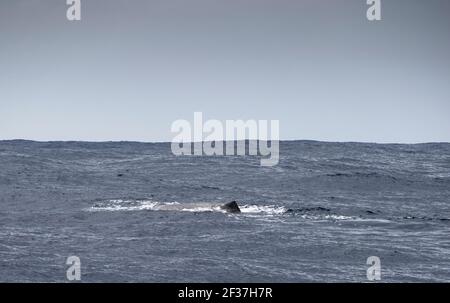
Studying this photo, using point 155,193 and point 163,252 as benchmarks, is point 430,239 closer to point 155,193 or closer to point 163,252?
point 163,252

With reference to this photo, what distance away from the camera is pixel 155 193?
45188 millimetres

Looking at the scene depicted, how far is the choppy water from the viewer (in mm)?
20375

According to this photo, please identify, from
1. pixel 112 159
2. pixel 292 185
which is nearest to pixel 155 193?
pixel 292 185

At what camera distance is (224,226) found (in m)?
29.3

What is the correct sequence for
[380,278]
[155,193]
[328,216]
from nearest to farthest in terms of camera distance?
[380,278], [328,216], [155,193]

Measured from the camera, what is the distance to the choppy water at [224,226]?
66.8 ft
